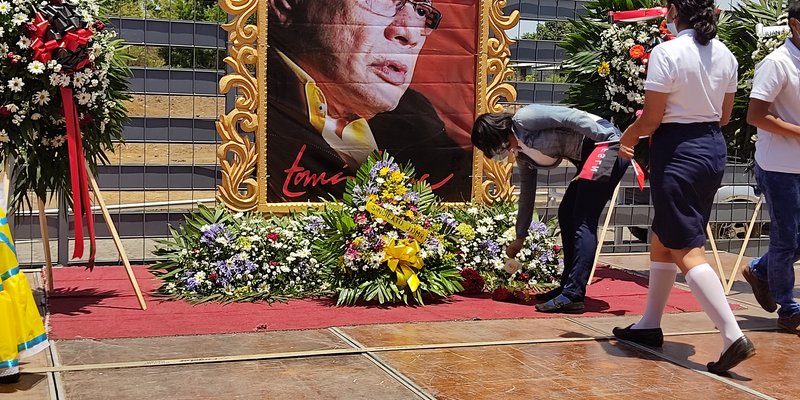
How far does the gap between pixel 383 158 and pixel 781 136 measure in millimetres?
2540

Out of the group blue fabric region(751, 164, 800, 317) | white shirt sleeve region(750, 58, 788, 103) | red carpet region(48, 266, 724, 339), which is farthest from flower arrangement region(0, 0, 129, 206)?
blue fabric region(751, 164, 800, 317)

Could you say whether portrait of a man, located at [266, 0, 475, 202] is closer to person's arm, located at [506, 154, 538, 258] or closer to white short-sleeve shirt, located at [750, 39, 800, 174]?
person's arm, located at [506, 154, 538, 258]

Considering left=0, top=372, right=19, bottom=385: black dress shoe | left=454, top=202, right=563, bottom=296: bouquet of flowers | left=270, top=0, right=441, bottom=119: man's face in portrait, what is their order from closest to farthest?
left=0, top=372, right=19, bottom=385: black dress shoe, left=454, top=202, right=563, bottom=296: bouquet of flowers, left=270, top=0, right=441, bottom=119: man's face in portrait

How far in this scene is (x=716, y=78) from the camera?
4.79 metres

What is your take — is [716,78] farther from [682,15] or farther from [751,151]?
[751,151]

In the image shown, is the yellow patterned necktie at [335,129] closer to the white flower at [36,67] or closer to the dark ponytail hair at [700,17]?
the white flower at [36,67]

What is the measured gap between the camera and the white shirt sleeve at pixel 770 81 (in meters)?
5.52

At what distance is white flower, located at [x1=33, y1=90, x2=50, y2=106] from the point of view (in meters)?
5.36

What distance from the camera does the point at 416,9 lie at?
7273 millimetres

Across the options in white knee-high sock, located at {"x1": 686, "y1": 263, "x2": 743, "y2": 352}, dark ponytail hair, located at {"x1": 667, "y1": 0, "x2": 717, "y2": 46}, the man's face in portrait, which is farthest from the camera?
the man's face in portrait

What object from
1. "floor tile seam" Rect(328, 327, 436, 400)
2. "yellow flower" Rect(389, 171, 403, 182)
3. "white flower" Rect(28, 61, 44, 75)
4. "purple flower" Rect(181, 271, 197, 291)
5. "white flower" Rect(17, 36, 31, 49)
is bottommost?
"floor tile seam" Rect(328, 327, 436, 400)

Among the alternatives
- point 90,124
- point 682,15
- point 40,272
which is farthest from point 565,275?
point 40,272

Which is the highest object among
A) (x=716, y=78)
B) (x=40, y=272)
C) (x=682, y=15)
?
(x=682, y=15)

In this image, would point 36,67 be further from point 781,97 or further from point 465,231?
point 781,97
